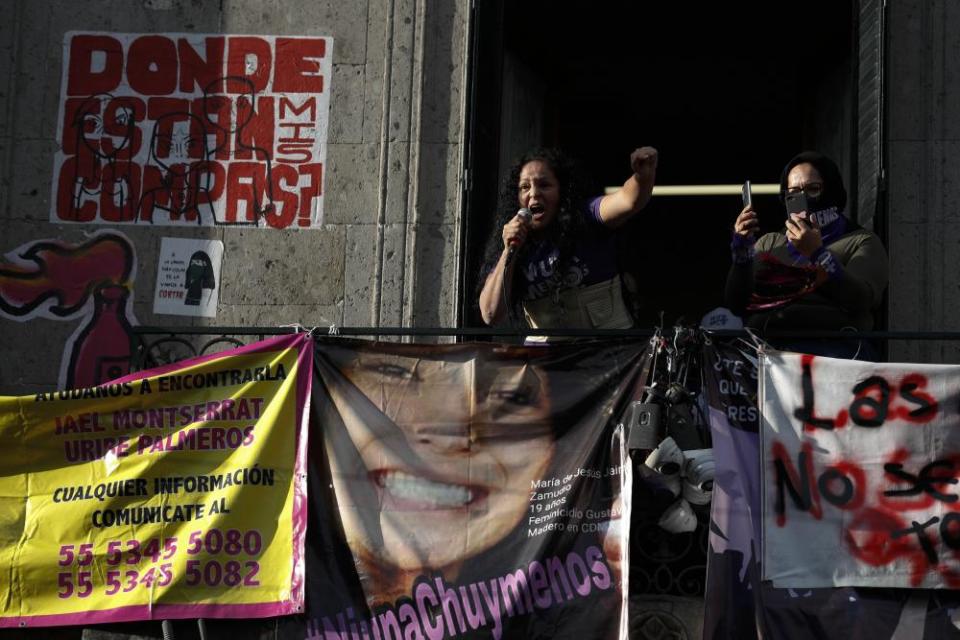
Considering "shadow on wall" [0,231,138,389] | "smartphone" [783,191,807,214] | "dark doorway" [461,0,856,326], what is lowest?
"shadow on wall" [0,231,138,389]

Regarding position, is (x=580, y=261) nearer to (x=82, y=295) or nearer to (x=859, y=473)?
(x=859, y=473)

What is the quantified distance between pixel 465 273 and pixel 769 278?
6.40ft

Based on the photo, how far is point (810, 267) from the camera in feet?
25.2

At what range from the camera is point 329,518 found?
7.57m

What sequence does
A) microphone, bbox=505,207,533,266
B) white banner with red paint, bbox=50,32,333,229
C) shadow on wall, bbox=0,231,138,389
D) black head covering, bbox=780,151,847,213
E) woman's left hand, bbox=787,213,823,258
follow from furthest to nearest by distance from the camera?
white banner with red paint, bbox=50,32,333,229 < shadow on wall, bbox=0,231,138,389 < black head covering, bbox=780,151,847,213 < microphone, bbox=505,207,533,266 < woman's left hand, bbox=787,213,823,258

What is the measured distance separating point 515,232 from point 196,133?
9.46 ft

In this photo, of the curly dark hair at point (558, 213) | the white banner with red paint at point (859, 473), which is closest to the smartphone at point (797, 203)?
the white banner with red paint at point (859, 473)

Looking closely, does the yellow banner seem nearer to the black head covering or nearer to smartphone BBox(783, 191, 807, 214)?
smartphone BBox(783, 191, 807, 214)

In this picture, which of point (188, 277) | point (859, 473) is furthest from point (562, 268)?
point (188, 277)

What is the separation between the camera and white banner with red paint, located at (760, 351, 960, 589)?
7.11m

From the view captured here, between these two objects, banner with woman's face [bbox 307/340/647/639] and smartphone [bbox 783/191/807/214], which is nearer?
banner with woman's face [bbox 307/340/647/639]

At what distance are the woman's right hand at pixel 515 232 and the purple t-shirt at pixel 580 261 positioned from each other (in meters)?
0.30

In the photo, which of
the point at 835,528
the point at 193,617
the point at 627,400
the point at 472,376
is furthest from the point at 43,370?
the point at 835,528

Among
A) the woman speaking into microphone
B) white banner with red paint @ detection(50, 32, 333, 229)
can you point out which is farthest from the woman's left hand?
white banner with red paint @ detection(50, 32, 333, 229)
